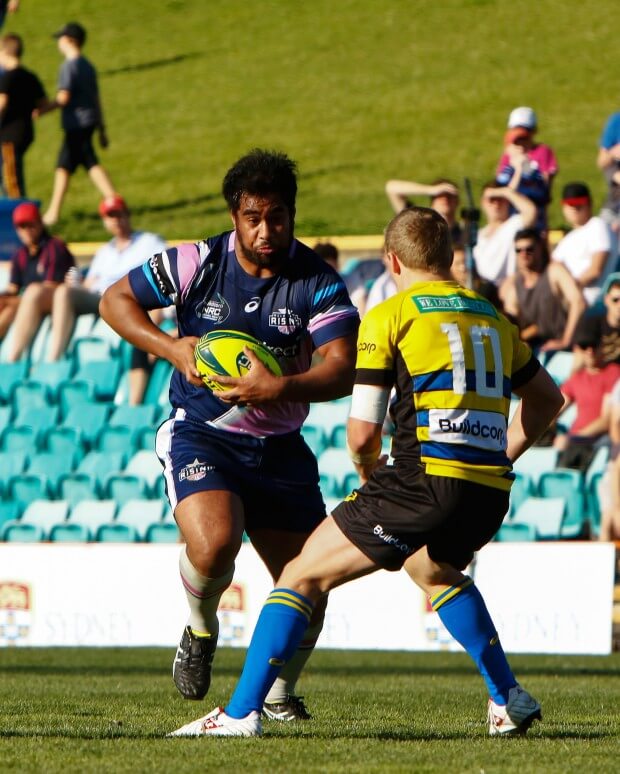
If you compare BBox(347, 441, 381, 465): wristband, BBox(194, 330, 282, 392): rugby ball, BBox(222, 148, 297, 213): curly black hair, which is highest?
BBox(222, 148, 297, 213): curly black hair

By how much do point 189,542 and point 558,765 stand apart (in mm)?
1895

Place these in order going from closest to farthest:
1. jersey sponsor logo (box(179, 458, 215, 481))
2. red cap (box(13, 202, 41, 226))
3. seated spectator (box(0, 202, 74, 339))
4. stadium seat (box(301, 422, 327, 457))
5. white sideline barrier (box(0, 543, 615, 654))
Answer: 1. jersey sponsor logo (box(179, 458, 215, 481))
2. white sideline barrier (box(0, 543, 615, 654))
3. stadium seat (box(301, 422, 327, 457))
4. red cap (box(13, 202, 41, 226))
5. seated spectator (box(0, 202, 74, 339))

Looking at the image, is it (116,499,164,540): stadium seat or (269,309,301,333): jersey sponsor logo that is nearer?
(269,309,301,333): jersey sponsor logo

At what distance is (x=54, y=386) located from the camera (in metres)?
16.3

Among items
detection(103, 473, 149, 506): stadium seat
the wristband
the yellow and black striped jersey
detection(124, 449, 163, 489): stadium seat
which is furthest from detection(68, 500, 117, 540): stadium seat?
the yellow and black striped jersey

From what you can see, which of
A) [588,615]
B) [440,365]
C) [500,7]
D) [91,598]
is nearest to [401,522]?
[440,365]

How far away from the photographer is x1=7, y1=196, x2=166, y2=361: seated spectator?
1583cm

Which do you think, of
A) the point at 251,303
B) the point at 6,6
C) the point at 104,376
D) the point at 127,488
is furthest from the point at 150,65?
the point at 251,303

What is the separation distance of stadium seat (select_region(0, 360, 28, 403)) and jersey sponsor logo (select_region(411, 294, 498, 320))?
11.2 metres

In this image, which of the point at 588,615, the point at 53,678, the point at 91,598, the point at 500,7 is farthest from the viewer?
the point at 500,7

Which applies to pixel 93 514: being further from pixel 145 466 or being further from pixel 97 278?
pixel 97 278

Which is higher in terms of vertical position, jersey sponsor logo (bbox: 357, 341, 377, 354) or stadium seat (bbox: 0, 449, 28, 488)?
jersey sponsor logo (bbox: 357, 341, 377, 354)

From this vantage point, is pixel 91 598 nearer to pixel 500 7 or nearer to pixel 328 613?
pixel 328 613

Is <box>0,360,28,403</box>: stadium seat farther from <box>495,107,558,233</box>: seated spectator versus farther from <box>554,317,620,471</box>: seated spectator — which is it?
<box>554,317,620,471</box>: seated spectator
